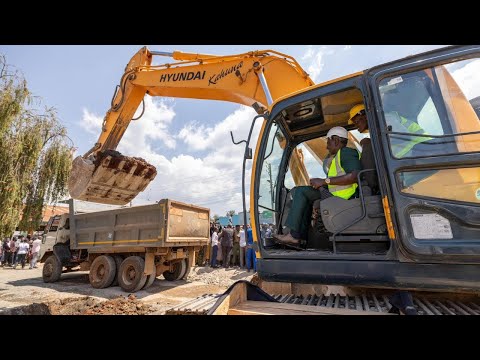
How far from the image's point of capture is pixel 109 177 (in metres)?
6.80

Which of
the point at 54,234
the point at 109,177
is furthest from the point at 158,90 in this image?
the point at 54,234

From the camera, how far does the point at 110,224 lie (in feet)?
29.3

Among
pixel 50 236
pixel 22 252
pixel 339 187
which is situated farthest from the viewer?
pixel 22 252

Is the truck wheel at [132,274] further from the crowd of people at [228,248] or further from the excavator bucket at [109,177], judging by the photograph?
the crowd of people at [228,248]

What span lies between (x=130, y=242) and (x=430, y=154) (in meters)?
7.91

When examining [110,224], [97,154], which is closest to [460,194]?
[97,154]

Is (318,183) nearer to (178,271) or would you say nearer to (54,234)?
(178,271)

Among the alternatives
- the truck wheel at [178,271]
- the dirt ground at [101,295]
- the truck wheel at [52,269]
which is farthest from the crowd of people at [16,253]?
the truck wheel at [178,271]

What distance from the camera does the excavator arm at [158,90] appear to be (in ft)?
15.1

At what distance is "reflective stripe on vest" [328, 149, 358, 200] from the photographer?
9.11 feet

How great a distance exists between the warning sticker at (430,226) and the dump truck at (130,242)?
6.51 meters

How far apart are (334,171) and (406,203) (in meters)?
0.83

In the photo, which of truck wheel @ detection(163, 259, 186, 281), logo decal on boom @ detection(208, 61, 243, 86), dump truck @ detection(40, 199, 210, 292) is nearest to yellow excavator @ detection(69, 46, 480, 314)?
logo decal on boom @ detection(208, 61, 243, 86)

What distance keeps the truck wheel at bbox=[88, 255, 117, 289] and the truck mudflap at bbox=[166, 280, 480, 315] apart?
7.18m
